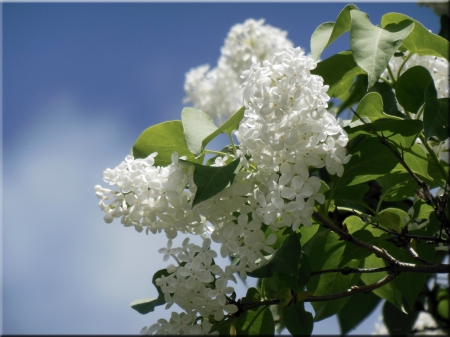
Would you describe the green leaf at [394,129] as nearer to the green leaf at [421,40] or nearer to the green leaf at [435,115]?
the green leaf at [435,115]

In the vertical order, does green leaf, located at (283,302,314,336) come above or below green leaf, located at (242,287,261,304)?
below

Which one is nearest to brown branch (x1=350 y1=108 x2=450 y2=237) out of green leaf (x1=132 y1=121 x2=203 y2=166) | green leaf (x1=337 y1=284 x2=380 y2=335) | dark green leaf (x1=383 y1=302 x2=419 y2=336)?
green leaf (x1=132 y1=121 x2=203 y2=166)

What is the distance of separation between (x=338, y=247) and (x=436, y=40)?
489mm

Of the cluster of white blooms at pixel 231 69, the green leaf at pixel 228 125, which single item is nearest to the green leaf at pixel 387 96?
the green leaf at pixel 228 125

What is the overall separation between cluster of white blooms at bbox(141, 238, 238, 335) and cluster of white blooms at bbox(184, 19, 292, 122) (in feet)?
5.83

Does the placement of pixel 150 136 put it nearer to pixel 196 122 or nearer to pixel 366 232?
pixel 196 122

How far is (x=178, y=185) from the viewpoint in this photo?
95 centimetres

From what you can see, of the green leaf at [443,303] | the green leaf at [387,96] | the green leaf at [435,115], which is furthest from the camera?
the green leaf at [443,303]

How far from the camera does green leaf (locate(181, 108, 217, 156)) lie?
3.08 ft

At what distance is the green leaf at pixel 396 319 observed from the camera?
6.16 ft

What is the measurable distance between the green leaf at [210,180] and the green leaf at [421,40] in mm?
489

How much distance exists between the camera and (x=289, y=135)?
873mm

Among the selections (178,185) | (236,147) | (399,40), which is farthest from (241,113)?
(399,40)

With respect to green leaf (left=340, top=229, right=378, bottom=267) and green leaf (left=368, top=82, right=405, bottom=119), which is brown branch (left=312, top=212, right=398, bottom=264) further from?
green leaf (left=368, top=82, right=405, bottom=119)
